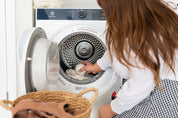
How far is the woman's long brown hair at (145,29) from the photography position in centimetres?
90

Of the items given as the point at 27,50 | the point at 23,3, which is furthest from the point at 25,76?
the point at 23,3

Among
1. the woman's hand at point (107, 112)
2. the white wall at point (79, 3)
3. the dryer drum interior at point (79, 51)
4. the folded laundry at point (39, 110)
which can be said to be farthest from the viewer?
the white wall at point (79, 3)

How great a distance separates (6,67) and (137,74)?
109 cm

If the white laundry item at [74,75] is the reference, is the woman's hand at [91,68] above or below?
above

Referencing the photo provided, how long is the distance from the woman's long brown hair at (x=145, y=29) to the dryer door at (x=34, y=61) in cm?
39

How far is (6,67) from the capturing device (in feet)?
5.24

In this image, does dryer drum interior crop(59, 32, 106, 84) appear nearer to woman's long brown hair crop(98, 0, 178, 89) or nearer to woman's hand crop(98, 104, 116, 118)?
woman's hand crop(98, 104, 116, 118)

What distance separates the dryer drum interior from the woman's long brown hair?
48 cm

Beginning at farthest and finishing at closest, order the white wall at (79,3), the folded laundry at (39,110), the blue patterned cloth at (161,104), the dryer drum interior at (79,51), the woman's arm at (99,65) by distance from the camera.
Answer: the white wall at (79,3) < the dryer drum interior at (79,51) < the woman's arm at (99,65) < the blue patterned cloth at (161,104) < the folded laundry at (39,110)

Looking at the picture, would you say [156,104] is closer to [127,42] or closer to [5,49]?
[127,42]

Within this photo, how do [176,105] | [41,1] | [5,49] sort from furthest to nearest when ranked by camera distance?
[5,49], [41,1], [176,105]

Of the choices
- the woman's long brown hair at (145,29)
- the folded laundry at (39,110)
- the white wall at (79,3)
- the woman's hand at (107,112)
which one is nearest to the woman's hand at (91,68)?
the woman's hand at (107,112)

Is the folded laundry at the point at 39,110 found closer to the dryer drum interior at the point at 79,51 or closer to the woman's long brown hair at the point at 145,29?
the woman's long brown hair at the point at 145,29

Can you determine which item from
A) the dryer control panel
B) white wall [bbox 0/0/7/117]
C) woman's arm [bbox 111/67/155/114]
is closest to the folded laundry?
woman's arm [bbox 111/67/155/114]
